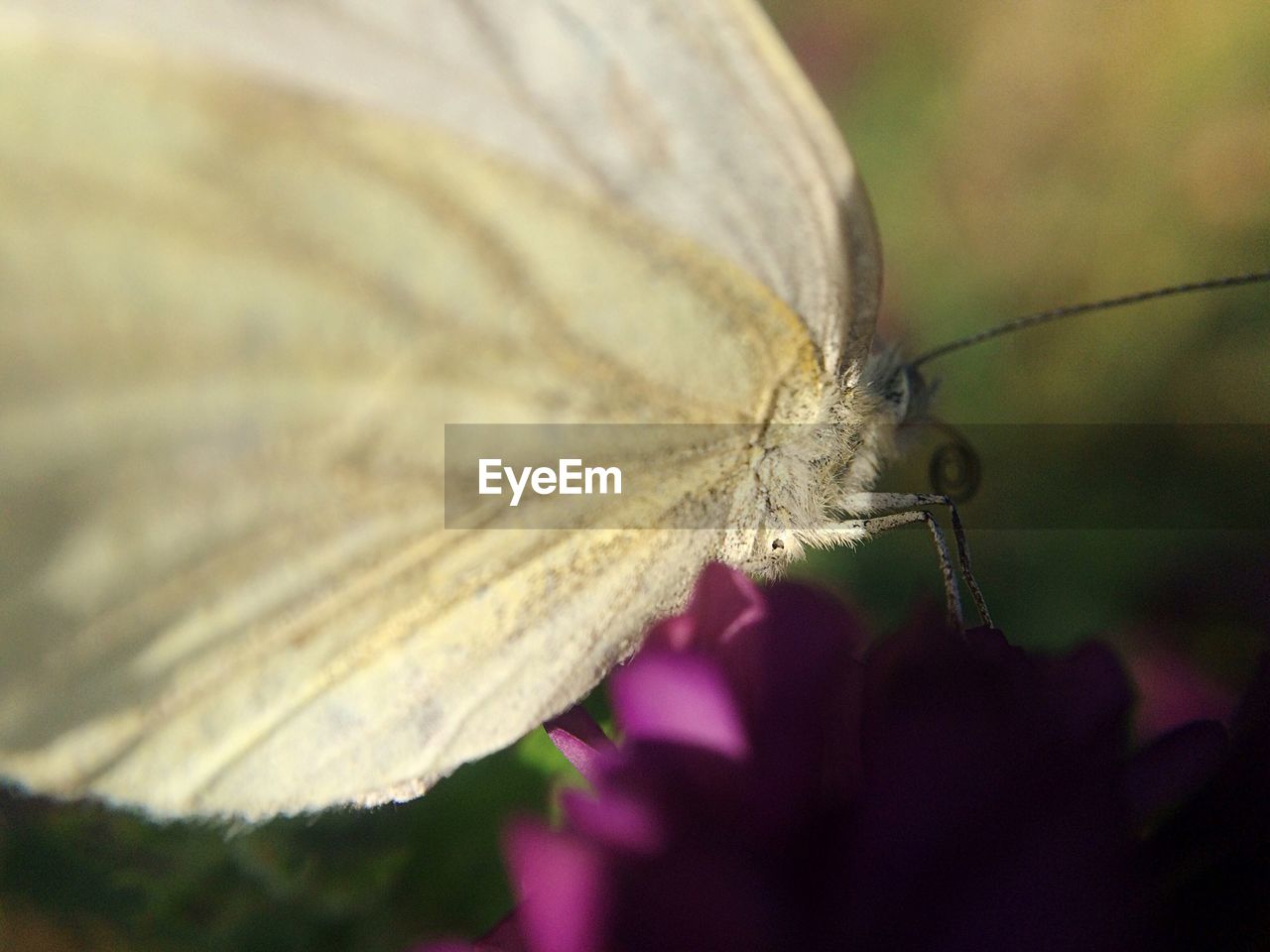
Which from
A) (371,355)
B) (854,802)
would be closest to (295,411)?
(371,355)

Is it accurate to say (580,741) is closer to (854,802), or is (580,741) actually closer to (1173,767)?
(854,802)

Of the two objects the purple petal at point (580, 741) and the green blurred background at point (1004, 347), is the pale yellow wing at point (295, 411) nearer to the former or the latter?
the purple petal at point (580, 741)

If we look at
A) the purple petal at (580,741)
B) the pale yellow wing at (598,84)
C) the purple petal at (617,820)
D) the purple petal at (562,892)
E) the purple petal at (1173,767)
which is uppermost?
the pale yellow wing at (598,84)

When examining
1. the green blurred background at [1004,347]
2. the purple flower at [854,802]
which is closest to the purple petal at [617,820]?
the purple flower at [854,802]

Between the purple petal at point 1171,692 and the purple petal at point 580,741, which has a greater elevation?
the purple petal at point 580,741

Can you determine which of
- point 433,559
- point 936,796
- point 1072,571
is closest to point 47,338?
point 433,559

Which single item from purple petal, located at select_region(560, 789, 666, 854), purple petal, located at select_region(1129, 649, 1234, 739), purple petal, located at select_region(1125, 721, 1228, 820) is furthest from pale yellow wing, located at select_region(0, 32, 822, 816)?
purple petal, located at select_region(1129, 649, 1234, 739)

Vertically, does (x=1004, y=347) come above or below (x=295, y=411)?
below
